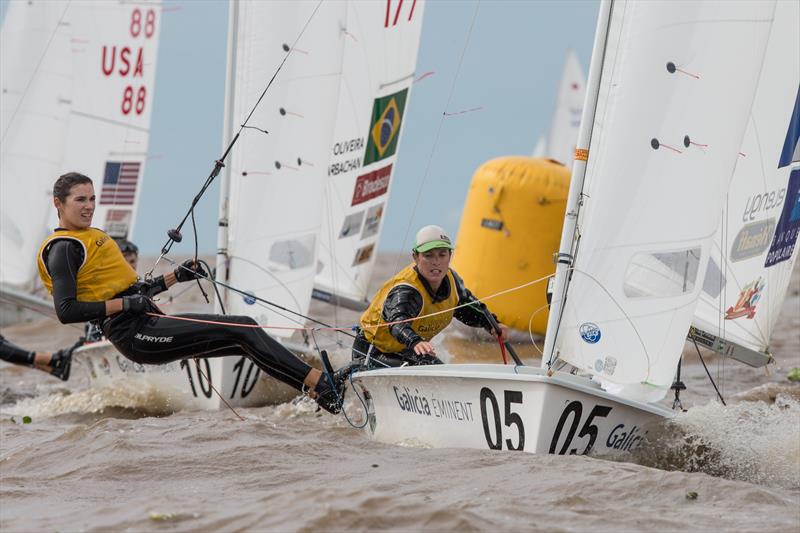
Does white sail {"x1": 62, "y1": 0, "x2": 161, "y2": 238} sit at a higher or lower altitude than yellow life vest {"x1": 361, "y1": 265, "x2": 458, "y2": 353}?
higher

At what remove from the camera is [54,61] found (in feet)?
42.1

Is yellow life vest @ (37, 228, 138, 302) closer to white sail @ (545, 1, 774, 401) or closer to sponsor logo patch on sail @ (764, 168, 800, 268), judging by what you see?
white sail @ (545, 1, 774, 401)

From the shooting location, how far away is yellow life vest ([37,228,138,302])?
5426mm

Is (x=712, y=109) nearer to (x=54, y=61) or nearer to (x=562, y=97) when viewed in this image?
(x=54, y=61)

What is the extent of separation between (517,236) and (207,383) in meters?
4.82

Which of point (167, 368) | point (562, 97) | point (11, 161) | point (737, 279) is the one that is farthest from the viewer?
point (562, 97)

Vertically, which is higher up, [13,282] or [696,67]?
[696,67]

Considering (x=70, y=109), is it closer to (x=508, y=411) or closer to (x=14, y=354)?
(x=14, y=354)

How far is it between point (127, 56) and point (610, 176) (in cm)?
881

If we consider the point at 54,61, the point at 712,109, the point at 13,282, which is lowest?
the point at 13,282

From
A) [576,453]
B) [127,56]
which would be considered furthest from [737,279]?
[127,56]

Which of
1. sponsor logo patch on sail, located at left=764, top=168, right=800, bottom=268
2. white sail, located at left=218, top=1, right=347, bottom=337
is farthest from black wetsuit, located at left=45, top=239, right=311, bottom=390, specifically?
white sail, located at left=218, top=1, right=347, bottom=337

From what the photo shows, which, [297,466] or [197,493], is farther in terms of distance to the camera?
[297,466]

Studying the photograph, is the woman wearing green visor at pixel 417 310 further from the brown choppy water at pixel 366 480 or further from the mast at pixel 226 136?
the mast at pixel 226 136
